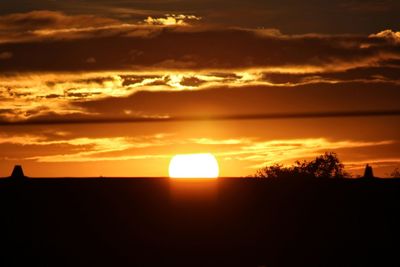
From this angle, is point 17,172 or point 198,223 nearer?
point 198,223

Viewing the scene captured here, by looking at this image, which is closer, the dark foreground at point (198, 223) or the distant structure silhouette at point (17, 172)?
the dark foreground at point (198, 223)

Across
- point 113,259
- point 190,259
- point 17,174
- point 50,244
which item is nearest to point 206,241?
point 190,259

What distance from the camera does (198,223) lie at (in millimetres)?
36750

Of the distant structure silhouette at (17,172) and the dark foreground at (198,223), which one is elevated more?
the distant structure silhouette at (17,172)

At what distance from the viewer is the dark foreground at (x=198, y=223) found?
34562mm

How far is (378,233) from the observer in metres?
35.2

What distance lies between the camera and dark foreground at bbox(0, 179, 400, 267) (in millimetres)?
34562

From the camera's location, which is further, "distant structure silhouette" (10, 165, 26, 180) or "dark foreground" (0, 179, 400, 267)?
"distant structure silhouette" (10, 165, 26, 180)

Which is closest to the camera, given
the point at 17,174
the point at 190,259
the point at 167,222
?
the point at 190,259

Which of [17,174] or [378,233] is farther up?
[17,174]

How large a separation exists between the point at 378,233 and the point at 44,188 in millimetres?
13162

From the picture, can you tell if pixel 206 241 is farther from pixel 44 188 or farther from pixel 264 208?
pixel 44 188

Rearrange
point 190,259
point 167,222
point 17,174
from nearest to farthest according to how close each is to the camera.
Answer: point 190,259
point 167,222
point 17,174

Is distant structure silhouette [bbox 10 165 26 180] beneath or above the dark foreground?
above
